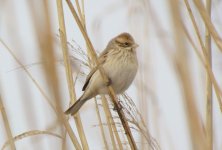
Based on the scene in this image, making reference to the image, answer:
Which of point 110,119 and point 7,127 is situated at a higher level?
point 7,127

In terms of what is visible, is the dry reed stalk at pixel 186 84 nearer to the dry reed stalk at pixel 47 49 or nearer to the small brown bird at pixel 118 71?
the dry reed stalk at pixel 47 49

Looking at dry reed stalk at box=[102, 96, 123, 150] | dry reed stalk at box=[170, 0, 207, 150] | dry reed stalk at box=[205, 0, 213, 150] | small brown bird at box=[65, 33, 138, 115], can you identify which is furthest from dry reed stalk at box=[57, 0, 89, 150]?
small brown bird at box=[65, 33, 138, 115]

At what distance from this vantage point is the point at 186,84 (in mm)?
1156

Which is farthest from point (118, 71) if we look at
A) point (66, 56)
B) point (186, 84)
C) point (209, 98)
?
point (186, 84)

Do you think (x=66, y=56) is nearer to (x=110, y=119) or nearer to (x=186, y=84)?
(x=110, y=119)

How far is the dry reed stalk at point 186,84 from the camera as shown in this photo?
3.76ft

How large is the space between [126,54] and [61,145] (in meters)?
1.78

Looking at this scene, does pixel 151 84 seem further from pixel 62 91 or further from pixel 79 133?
pixel 62 91

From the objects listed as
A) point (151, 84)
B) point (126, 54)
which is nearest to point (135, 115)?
point (151, 84)

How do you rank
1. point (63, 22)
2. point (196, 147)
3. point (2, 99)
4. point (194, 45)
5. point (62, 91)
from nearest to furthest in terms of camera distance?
point (62, 91), point (196, 147), point (194, 45), point (2, 99), point (63, 22)

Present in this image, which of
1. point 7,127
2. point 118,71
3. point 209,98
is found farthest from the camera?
point 118,71

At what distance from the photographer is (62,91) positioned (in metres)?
1.10

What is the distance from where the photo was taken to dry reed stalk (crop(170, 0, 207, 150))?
3.76 feet

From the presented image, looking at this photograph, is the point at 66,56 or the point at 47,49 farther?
the point at 66,56
